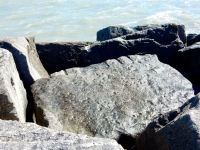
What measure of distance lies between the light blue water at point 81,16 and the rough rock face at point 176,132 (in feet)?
22.7

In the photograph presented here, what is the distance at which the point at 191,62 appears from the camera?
3855 millimetres

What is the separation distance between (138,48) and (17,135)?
2.42m

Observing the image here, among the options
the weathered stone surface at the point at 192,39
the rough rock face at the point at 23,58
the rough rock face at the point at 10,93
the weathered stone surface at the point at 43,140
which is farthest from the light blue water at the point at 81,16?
the weathered stone surface at the point at 43,140

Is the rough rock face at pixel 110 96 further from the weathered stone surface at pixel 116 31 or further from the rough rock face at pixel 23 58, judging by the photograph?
the weathered stone surface at pixel 116 31

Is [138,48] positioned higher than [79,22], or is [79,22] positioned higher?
[138,48]

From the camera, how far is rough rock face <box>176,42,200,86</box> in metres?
3.80

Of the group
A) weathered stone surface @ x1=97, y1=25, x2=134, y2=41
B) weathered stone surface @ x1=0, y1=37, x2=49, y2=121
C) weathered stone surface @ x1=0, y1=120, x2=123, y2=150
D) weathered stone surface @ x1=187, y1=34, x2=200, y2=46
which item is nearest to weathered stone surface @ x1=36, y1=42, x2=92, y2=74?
weathered stone surface @ x1=0, y1=37, x2=49, y2=121

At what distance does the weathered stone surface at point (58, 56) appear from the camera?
4027mm

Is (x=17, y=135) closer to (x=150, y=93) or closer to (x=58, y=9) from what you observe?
(x=150, y=93)

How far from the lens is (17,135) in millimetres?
1812

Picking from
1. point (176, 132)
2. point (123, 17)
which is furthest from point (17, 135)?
point (123, 17)

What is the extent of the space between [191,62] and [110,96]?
1212 millimetres

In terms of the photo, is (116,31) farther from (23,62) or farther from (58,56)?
(23,62)

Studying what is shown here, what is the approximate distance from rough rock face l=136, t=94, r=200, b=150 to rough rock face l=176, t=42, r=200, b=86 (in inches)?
63.5
